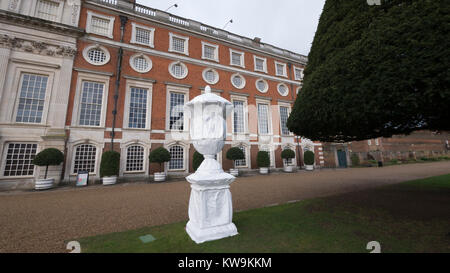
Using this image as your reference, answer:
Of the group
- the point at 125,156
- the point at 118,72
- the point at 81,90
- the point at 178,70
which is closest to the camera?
the point at 81,90

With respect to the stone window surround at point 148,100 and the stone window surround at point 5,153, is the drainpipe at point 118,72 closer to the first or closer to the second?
the stone window surround at point 148,100

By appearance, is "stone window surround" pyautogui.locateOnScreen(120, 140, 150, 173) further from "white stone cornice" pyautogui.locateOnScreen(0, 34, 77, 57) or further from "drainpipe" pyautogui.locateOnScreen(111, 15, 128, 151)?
"white stone cornice" pyautogui.locateOnScreen(0, 34, 77, 57)

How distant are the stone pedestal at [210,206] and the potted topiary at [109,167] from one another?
9857 millimetres

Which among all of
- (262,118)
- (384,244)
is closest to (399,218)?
(384,244)

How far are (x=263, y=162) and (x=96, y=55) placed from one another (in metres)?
15.5

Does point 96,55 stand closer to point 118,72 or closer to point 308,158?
point 118,72

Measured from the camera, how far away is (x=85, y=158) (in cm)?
1122

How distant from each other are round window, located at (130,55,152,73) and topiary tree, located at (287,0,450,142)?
13.2m

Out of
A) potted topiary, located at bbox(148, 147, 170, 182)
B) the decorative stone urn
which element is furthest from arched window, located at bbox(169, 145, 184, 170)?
the decorative stone urn

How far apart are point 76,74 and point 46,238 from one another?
A: 40.0 feet

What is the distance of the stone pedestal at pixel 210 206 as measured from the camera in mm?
2953

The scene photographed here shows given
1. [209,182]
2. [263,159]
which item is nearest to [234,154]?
[263,159]

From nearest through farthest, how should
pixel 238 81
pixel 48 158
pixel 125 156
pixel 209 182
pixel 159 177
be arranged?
pixel 209 182
pixel 48 158
pixel 159 177
pixel 125 156
pixel 238 81

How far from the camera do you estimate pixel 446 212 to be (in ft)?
13.2
